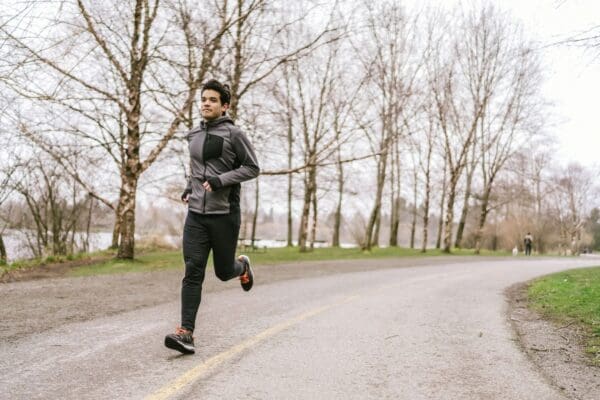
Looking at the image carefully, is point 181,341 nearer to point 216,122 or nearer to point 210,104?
point 216,122

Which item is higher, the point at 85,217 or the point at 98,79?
the point at 98,79

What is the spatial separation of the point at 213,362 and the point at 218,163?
1.68m

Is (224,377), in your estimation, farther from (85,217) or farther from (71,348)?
(85,217)

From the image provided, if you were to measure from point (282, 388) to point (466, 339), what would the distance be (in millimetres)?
2800

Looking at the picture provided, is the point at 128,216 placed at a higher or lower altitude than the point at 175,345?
higher

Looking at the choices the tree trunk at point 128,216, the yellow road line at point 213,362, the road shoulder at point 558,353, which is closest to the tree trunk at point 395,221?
the tree trunk at point 128,216

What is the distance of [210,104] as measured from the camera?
432 cm

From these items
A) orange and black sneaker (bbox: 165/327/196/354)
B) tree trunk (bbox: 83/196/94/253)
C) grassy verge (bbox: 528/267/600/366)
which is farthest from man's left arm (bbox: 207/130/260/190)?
tree trunk (bbox: 83/196/94/253)

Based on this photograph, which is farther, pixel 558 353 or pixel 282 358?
pixel 558 353

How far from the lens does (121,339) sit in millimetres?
4734

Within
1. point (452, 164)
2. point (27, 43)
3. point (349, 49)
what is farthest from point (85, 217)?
point (27, 43)

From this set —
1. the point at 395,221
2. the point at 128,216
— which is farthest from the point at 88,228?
the point at 395,221

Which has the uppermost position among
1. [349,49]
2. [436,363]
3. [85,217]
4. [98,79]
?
[349,49]

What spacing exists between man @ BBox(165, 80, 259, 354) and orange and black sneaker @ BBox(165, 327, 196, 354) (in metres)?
0.05
